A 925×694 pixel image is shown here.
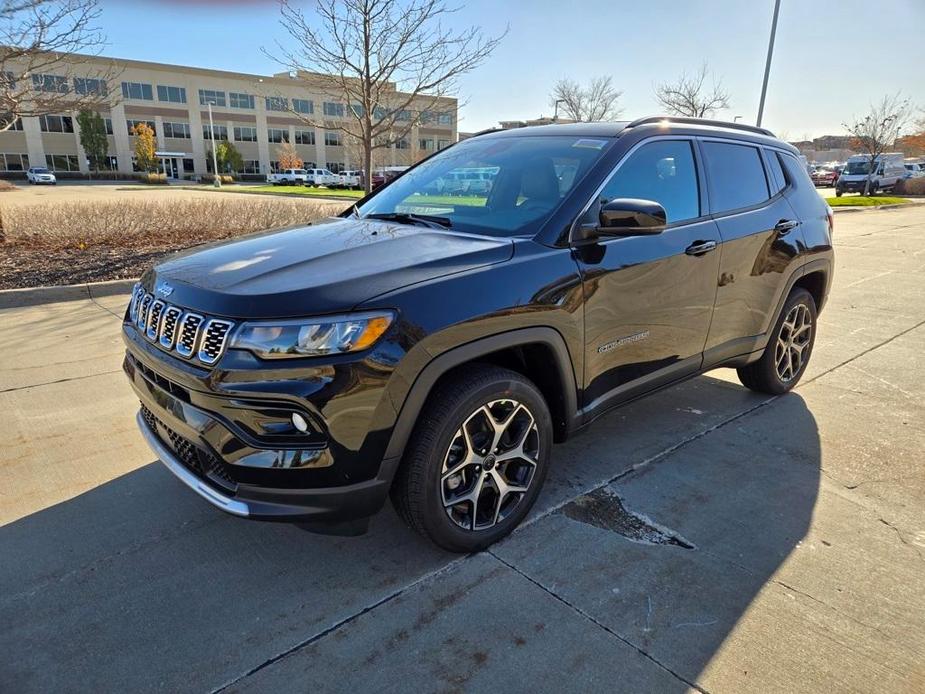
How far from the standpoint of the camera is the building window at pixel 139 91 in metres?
66.1

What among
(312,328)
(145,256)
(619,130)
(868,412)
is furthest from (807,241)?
(145,256)

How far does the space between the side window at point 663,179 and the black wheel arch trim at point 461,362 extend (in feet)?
2.32

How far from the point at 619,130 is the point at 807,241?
6.57ft

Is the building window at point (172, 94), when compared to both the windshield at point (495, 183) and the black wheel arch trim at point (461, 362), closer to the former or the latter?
the windshield at point (495, 183)

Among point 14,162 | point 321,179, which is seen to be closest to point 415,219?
point 321,179

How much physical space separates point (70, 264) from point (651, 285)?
824 cm

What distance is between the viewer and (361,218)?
11.6 ft

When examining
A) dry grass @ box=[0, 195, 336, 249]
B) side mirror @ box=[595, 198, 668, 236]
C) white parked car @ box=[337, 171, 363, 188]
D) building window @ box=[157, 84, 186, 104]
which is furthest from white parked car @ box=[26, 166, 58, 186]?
side mirror @ box=[595, 198, 668, 236]

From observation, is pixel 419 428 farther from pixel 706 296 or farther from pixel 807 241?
pixel 807 241

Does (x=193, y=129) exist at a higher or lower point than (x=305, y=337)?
higher

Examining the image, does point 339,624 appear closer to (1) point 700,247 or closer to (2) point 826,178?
(1) point 700,247

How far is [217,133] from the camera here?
73250 mm

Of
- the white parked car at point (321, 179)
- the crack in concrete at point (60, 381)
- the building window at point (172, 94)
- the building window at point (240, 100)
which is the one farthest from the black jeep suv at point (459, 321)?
the building window at point (240, 100)

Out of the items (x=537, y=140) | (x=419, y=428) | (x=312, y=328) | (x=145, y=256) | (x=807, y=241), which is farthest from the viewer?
(x=145, y=256)
